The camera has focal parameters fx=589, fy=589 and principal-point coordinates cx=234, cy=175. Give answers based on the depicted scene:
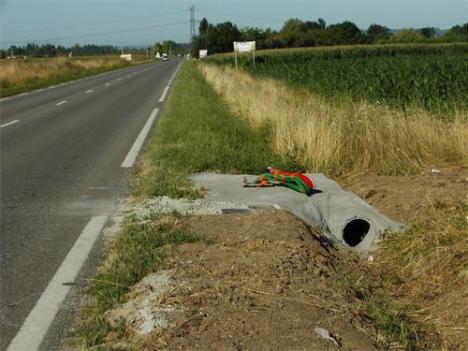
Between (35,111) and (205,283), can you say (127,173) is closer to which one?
(205,283)

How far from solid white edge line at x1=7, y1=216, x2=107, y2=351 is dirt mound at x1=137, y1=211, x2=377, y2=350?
0.76 meters

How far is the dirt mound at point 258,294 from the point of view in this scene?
3.21m

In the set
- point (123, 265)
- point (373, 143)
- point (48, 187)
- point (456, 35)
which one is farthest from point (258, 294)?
point (456, 35)

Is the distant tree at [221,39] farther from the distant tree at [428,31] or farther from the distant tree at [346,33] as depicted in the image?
the distant tree at [428,31]

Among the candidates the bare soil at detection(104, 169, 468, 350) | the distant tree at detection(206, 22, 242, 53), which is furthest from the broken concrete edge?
the distant tree at detection(206, 22, 242, 53)

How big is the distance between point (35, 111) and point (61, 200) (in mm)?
11396

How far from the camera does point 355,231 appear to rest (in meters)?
6.01

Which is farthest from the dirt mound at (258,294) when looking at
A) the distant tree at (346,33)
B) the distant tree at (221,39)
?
the distant tree at (221,39)

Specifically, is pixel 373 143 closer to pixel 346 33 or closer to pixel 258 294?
pixel 258 294

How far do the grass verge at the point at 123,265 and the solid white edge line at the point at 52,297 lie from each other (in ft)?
0.66

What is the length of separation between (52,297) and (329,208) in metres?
3.13

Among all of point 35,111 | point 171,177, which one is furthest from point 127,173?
point 35,111

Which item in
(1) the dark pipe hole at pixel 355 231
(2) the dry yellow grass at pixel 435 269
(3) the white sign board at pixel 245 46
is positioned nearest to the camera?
(2) the dry yellow grass at pixel 435 269

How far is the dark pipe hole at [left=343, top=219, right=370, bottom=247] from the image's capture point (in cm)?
590
